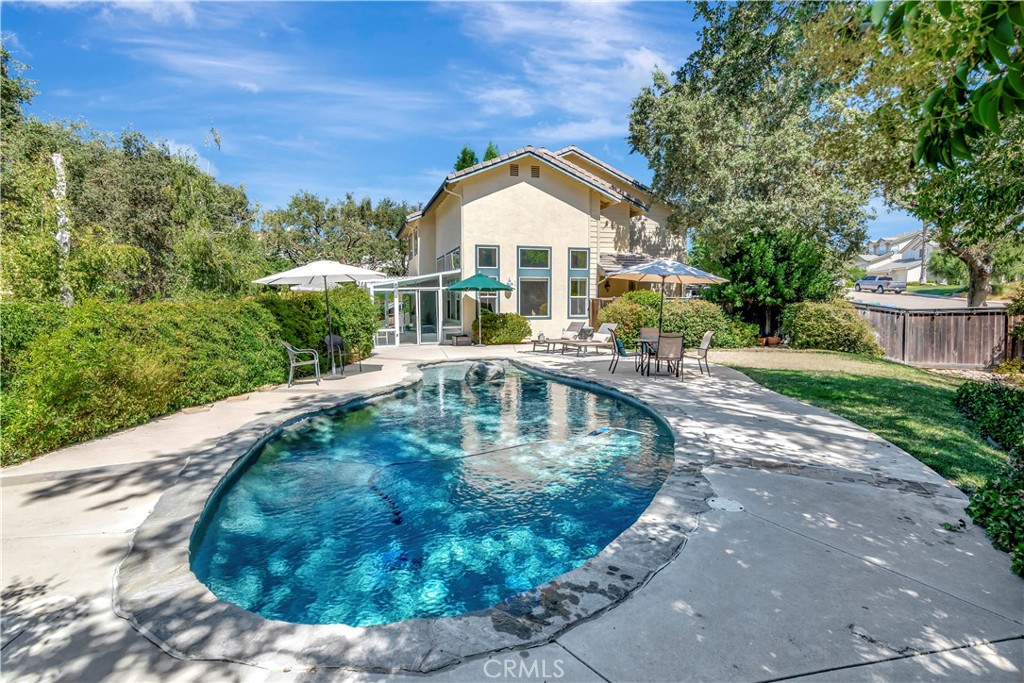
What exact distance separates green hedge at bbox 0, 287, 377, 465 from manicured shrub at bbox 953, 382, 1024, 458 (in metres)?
11.3

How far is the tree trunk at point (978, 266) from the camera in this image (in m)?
17.7

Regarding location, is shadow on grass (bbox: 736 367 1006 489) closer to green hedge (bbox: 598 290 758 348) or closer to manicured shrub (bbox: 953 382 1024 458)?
manicured shrub (bbox: 953 382 1024 458)

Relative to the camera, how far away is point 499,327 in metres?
19.6

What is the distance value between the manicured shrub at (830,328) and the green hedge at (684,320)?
1470 millimetres

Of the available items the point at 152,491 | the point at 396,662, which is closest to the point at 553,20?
the point at 152,491

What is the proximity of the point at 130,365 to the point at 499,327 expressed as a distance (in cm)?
1375

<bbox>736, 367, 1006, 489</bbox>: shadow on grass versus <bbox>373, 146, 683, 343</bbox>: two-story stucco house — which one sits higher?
<bbox>373, 146, 683, 343</bbox>: two-story stucco house

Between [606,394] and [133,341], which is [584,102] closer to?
[606,394]

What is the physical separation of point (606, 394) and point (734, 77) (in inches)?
368

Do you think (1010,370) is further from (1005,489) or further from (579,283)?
(579,283)

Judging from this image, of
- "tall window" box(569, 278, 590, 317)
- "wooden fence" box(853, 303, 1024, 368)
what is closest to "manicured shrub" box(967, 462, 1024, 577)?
"wooden fence" box(853, 303, 1024, 368)

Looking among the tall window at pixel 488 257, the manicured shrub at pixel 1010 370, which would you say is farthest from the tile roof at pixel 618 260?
the manicured shrub at pixel 1010 370

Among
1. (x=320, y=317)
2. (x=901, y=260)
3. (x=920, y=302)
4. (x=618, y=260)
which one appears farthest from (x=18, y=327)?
(x=901, y=260)

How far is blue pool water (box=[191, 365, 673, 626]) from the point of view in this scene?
3.80 m
